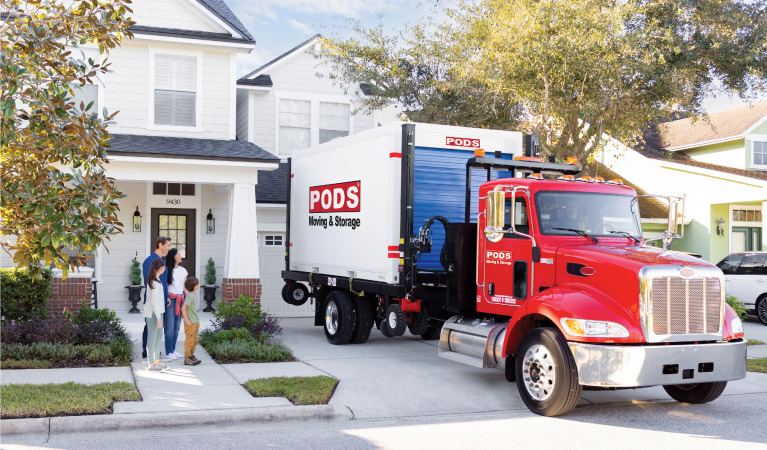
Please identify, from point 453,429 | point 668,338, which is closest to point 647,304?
point 668,338

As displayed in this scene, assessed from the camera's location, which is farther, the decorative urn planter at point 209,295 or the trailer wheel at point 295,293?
the decorative urn planter at point 209,295

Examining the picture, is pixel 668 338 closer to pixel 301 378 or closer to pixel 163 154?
pixel 301 378

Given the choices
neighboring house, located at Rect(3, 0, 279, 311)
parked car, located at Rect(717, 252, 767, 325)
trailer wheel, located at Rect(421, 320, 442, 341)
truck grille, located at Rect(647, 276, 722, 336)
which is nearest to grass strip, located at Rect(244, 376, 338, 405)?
truck grille, located at Rect(647, 276, 722, 336)

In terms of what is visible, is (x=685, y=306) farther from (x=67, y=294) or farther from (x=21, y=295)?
(x=67, y=294)

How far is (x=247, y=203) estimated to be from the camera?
52.5ft

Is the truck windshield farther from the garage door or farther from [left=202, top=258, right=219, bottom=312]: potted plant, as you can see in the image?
the garage door

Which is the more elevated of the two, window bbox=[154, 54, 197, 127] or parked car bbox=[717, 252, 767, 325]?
window bbox=[154, 54, 197, 127]

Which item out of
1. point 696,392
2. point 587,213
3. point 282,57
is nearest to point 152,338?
point 587,213

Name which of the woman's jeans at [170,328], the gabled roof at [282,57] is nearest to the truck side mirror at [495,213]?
the woman's jeans at [170,328]

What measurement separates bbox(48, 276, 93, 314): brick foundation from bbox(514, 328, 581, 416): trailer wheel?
30.2 ft

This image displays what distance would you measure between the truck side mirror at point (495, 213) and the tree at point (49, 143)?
14.1 ft

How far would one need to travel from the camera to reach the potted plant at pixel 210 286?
58.4 feet

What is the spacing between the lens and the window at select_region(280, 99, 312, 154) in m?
20.2

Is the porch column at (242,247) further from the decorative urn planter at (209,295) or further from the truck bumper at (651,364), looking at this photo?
the truck bumper at (651,364)
